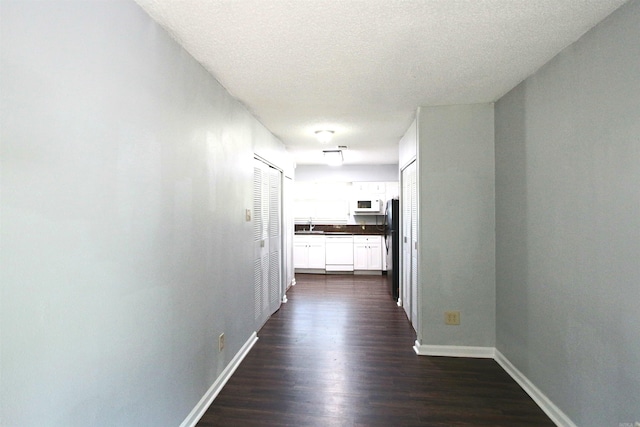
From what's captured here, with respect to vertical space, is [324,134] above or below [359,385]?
above

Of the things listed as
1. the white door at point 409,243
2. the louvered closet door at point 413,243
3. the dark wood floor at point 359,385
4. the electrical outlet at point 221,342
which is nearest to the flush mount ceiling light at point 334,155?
the white door at point 409,243

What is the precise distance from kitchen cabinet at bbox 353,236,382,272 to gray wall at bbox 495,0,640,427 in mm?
4176

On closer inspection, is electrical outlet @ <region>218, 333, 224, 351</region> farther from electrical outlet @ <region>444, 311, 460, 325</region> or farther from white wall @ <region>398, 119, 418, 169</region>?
white wall @ <region>398, 119, 418, 169</region>

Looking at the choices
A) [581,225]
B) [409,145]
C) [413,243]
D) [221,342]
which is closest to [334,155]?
[409,145]

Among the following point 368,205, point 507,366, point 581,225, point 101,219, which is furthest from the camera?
point 368,205

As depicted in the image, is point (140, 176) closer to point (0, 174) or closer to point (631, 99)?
point (0, 174)

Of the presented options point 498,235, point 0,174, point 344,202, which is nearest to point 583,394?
→ point 498,235

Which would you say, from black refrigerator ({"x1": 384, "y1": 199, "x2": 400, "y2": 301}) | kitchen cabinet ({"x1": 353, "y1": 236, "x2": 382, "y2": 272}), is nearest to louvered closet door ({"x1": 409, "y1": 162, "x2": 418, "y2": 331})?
black refrigerator ({"x1": 384, "y1": 199, "x2": 400, "y2": 301})

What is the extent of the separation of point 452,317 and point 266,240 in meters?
2.22

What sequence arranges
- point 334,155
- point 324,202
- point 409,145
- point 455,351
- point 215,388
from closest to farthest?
point 215,388
point 455,351
point 409,145
point 334,155
point 324,202

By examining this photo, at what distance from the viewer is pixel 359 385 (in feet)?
8.30

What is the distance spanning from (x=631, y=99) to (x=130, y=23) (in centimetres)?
236

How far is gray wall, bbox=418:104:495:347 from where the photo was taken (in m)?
3.03

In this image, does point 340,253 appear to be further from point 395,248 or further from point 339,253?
point 395,248
